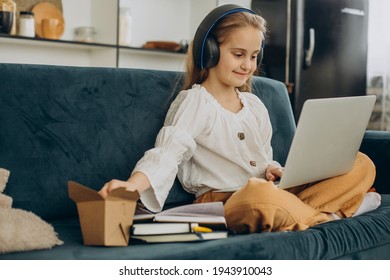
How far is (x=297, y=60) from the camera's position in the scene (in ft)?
11.5

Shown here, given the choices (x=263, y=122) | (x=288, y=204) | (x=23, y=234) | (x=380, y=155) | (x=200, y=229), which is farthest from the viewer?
(x=380, y=155)

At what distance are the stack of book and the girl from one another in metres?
0.07

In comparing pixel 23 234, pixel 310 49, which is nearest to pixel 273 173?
pixel 23 234

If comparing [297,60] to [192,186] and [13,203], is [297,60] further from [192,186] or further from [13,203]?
[13,203]

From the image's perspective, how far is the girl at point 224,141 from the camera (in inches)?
56.5

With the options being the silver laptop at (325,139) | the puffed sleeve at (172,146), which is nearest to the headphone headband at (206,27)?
A: the puffed sleeve at (172,146)

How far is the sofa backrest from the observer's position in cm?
141

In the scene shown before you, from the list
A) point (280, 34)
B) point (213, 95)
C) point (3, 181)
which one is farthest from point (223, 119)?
point (280, 34)

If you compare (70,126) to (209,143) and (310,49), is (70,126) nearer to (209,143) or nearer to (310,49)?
(209,143)

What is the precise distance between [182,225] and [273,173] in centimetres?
55

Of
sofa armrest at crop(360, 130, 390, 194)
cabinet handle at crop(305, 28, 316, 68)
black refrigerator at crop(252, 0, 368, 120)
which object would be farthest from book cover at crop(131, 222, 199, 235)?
cabinet handle at crop(305, 28, 316, 68)

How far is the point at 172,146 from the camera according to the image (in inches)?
58.9

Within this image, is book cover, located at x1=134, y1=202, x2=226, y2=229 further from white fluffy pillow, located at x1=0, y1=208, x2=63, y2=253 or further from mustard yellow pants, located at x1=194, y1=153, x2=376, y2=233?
white fluffy pillow, located at x1=0, y1=208, x2=63, y2=253

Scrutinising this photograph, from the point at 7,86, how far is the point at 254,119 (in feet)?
2.38
